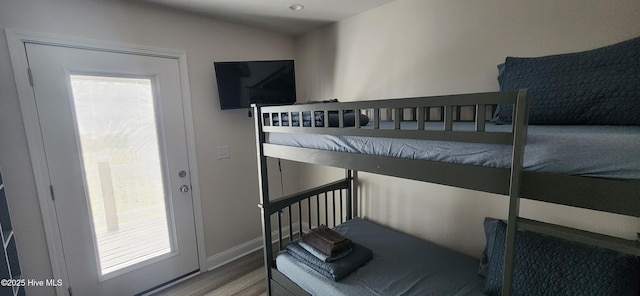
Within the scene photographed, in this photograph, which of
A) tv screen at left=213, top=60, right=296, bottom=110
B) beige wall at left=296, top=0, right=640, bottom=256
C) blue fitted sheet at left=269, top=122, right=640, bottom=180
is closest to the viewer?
blue fitted sheet at left=269, top=122, right=640, bottom=180

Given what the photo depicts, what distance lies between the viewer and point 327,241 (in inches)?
67.9

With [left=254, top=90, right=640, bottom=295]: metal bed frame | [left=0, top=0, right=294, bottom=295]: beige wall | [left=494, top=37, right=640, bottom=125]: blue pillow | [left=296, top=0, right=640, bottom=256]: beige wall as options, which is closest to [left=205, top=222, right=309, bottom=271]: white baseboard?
[left=0, top=0, right=294, bottom=295]: beige wall

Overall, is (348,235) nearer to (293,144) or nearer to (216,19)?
(293,144)

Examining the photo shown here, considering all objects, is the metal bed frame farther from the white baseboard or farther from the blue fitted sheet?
the white baseboard

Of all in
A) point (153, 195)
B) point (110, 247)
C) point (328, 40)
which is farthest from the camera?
point (328, 40)

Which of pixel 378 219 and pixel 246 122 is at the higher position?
pixel 246 122

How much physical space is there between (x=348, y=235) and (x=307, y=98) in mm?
1555

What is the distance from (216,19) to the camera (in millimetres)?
2307

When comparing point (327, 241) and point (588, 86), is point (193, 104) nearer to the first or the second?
point (327, 241)

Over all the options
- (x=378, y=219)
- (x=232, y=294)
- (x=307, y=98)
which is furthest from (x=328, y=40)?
(x=232, y=294)

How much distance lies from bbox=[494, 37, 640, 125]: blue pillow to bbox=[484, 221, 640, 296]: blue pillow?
58 cm

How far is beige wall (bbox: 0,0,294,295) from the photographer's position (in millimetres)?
1555

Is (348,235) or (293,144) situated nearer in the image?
(293,144)

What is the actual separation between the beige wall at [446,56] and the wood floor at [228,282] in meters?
1.18
